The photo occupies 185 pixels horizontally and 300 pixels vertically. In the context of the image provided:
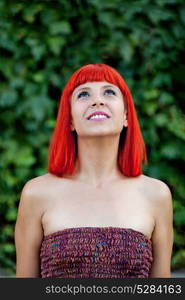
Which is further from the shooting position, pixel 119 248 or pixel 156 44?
pixel 156 44

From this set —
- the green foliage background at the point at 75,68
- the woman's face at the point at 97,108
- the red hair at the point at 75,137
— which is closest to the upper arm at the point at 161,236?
the red hair at the point at 75,137

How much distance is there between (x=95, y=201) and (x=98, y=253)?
17cm

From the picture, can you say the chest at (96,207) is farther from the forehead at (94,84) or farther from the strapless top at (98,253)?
the forehead at (94,84)

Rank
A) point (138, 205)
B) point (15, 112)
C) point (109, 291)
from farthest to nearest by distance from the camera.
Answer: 1. point (15, 112)
2. point (138, 205)
3. point (109, 291)

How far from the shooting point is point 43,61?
3799 mm

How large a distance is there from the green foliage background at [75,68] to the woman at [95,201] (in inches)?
68.4

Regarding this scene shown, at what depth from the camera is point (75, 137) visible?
2008mm

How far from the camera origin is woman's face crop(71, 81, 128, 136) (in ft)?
6.06

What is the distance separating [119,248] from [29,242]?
0.33 meters

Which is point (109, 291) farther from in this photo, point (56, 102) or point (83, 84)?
point (56, 102)

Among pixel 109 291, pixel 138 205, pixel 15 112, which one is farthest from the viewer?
pixel 15 112

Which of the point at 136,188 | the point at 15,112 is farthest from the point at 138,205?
the point at 15,112

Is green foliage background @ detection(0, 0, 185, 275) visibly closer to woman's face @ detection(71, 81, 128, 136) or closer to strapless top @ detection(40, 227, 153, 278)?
woman's face @ detection(71, 81, 128, 136)

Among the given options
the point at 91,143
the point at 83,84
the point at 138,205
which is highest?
the point at 83,84
